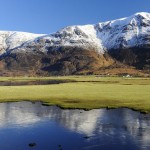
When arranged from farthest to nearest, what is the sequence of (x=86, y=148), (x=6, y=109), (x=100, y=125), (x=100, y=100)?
(x=100, y=100), (x=6, y=109), (x=100, y=125), (x=86, y=148)

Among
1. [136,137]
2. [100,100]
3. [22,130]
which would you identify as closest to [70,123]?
[22,130]

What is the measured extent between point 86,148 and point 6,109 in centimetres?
3695

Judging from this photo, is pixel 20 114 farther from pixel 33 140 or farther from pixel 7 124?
pixel 33 140

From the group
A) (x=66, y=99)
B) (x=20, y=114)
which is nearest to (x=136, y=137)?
(x=20, y=114)

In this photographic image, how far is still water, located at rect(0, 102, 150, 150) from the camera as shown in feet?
155

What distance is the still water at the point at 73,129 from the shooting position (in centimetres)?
4709

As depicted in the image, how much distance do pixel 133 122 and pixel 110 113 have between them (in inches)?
377

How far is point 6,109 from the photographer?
78.5 meters

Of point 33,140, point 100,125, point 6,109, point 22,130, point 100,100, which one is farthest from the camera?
point 100,100

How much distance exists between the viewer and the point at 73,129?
57219 millimetres

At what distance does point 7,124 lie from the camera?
6062 centimetres

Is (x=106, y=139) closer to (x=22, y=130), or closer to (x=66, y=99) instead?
(x=22, y=130)

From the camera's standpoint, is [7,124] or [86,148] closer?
[86,148]

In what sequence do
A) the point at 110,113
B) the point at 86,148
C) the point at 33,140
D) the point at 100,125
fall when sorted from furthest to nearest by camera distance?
the point at 110,113
the point at 100,125
the point at 33,140
the point at 86,148
